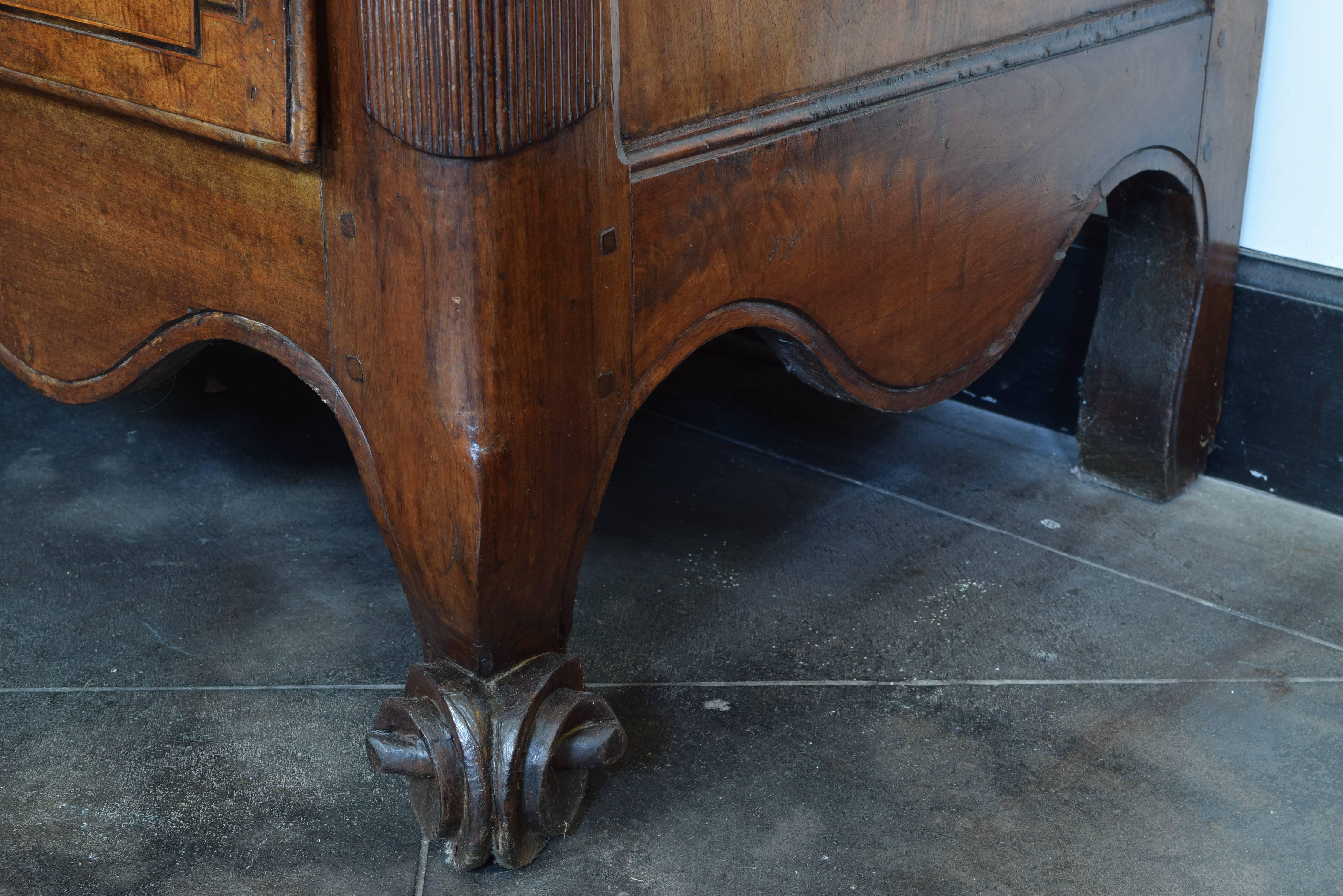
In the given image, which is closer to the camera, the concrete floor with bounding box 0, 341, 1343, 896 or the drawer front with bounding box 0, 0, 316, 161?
the drawer front with bounding box 0, 0, 316, 161

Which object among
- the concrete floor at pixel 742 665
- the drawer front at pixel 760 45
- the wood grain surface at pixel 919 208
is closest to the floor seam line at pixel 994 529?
the concrete floor at pixel 742 665

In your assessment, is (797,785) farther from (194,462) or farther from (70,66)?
(194,462)

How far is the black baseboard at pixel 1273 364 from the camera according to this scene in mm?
1543

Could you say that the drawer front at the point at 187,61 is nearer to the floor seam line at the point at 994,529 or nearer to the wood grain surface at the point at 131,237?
the wood grain surface at the point at 131,237

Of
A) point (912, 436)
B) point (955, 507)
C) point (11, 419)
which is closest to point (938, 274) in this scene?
point (955, 507)

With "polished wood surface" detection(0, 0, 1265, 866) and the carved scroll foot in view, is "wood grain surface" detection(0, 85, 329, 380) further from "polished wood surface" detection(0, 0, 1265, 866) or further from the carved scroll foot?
the carved scroll foot

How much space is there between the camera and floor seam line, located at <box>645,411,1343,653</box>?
134cm

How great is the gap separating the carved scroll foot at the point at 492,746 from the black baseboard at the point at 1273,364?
3.16 feet

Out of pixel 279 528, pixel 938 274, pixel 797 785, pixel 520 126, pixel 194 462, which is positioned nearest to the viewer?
pixel 520 126

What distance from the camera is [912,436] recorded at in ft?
5.70

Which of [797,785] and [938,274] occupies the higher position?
[938,274]

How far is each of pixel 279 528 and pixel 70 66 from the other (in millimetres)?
618

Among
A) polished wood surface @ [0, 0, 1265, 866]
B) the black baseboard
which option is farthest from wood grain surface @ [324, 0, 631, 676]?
the black baseboard

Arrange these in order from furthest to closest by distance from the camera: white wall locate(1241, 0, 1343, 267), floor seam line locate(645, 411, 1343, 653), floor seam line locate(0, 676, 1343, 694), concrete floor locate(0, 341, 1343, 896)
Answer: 1. white wall locate(1241, 0, 1343, 267)
2. floor seam line locate(645, 411, 1343, 653)
3. floor seam line locate(0, 676, 1343, 694)
4. concrete floor locate(0, 341, 1343, 896)
